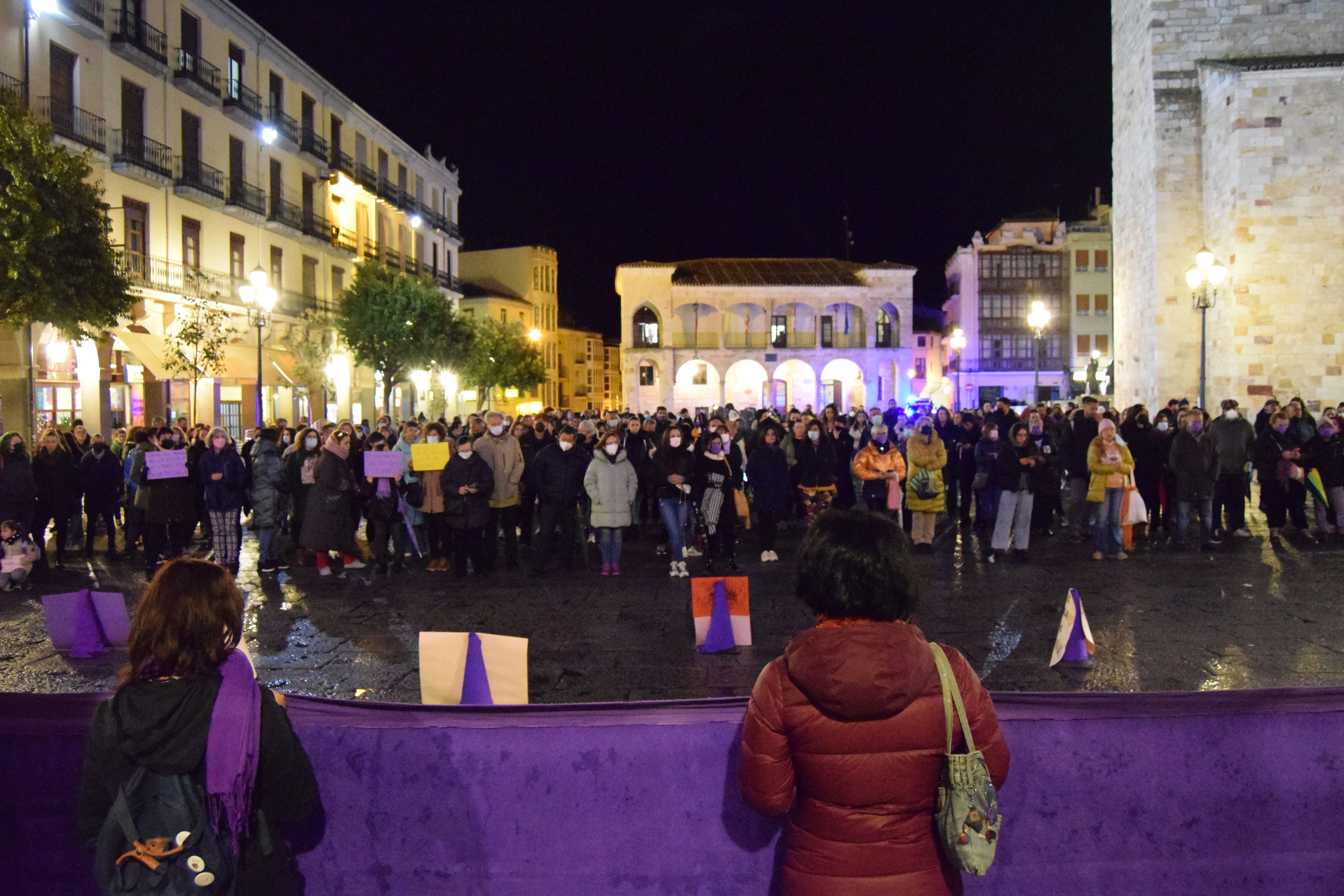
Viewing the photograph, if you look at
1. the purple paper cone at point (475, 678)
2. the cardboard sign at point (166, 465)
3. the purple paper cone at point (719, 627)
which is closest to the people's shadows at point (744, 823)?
the purple paper cone at point (475, 678)

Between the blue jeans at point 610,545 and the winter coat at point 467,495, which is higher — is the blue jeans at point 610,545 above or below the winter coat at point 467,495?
below

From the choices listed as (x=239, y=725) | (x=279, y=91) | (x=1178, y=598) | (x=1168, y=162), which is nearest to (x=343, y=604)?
(x=239, y=725)

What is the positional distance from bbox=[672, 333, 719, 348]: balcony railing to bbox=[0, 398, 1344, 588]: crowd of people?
39.1 m

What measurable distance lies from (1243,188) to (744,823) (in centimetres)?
2149

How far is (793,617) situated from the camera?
25.4 feet

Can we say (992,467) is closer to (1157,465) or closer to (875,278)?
(1157,465)

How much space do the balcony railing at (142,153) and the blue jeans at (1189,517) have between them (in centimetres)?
2308

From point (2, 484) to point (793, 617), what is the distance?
811 cm

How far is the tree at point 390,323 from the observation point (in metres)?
31.7

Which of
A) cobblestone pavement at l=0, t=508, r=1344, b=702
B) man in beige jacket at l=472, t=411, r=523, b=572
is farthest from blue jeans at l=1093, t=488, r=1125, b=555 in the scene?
man in beige jacket at l=472, t=411, r=523, b=572

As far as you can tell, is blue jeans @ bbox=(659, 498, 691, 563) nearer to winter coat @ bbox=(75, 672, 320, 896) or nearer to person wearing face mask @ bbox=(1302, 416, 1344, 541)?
winter coat @ bbox=(75, 672, 320, 896)

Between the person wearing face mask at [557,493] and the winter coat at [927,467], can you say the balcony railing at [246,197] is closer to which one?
the person wearing face mask at [557,493]

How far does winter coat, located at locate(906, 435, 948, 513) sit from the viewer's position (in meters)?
10.8

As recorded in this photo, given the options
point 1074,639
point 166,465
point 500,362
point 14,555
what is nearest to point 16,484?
point 14,555
